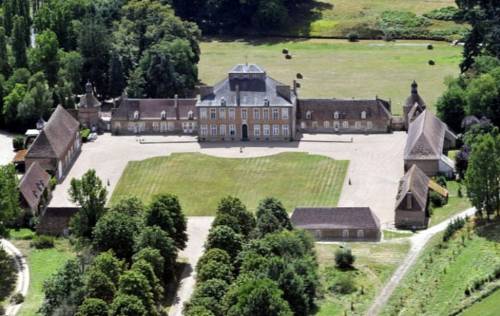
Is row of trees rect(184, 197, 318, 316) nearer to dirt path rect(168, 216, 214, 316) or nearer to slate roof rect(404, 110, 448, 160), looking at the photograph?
dirt path rect(168, 216, 214, 316)

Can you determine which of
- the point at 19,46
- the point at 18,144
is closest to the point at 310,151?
the point at 18,144

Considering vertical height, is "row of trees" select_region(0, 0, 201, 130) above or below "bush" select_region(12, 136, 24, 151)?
above

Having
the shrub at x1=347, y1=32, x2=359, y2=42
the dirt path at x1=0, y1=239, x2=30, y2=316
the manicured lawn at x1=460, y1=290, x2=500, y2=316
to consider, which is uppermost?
the manicured lawn at x1=460, y1=290, x2=500, y2=316

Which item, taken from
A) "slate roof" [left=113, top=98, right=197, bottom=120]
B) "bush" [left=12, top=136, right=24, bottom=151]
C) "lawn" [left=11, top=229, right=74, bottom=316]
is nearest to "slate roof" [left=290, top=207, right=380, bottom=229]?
"lawn" [left=11, top=229, right=74, bottom=316]

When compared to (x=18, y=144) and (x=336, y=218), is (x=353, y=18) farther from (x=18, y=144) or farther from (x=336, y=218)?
(x=336, y=218)

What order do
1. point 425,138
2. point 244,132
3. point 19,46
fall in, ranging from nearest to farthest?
point 425,138, point 244,132, point 19,46
